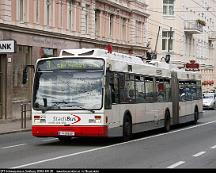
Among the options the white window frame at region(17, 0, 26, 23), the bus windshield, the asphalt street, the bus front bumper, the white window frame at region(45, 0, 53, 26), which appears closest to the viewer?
the asphalt street

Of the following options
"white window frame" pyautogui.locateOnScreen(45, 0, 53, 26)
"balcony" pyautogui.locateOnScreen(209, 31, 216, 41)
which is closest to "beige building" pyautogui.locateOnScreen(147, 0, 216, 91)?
"balcony" pyautogui.locateOnScreen(209, 31, 216, 41)

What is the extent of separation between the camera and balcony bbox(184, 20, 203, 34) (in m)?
73.9

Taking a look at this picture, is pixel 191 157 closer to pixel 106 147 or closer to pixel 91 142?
pixel 106 147

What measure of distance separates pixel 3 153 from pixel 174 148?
477cm

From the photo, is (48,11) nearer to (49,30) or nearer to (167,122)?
(49,30)

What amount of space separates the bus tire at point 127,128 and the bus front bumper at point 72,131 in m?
1.73

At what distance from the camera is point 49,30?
36562 mm

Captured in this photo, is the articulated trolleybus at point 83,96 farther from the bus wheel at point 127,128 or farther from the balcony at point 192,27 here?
the balcony at point 192,27

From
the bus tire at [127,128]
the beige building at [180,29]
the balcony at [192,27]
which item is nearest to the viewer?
the bus tire at [127,128]

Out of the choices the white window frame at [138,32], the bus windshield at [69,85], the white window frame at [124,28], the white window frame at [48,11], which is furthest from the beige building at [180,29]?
the bus windshield at [69,85]

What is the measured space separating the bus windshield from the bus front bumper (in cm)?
57

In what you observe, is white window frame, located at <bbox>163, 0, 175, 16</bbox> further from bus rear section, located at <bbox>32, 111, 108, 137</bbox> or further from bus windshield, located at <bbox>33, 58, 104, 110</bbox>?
bus rear section, located at <bbox>32, 111, 108, 137</bbox>

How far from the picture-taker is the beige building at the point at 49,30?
105 ft

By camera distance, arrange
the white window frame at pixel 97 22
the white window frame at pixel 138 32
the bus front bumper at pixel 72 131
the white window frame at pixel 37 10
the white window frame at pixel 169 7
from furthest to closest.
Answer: the white window frame at pixel 169 7 < the white window frame at pixel 138 32 < the white window frame at pixel 97 22 < the white window frame at pixel 37 10 < the bus front bumper at pixel 72 131
